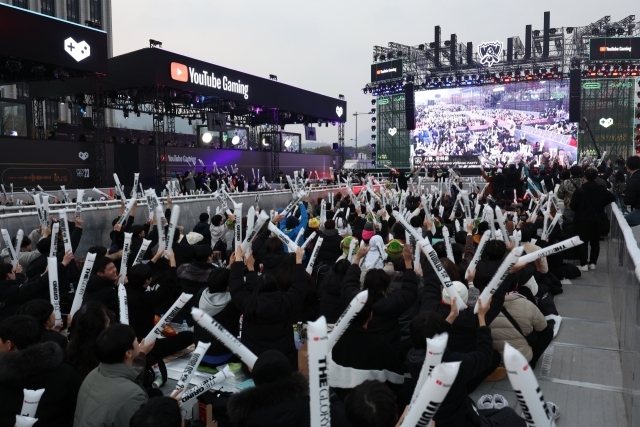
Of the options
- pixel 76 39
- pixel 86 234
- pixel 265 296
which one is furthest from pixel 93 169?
pixel 265 296

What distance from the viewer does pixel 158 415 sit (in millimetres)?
2344

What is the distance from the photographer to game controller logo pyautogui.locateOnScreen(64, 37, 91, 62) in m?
19.4

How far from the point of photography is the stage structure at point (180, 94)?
921 inches

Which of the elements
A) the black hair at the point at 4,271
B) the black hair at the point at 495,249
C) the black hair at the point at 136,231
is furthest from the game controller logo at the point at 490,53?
the black hair at the point at 4,271

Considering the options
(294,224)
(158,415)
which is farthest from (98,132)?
(158,415)

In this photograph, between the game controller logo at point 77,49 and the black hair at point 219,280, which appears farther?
the game controller logo at point 77,49

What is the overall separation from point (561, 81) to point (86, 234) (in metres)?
35.0

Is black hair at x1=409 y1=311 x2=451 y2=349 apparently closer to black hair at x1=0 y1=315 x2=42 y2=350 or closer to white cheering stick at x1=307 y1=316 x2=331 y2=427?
white cheering stick at x1=307 y1=316 x2=331 y2=427

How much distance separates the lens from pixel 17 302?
4910 mm

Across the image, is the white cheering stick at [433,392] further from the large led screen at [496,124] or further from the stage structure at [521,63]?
the stage structure at [521,63]

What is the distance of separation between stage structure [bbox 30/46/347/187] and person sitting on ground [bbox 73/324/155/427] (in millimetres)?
20510

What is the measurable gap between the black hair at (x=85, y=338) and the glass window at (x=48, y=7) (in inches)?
2254

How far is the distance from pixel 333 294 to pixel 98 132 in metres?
19.4

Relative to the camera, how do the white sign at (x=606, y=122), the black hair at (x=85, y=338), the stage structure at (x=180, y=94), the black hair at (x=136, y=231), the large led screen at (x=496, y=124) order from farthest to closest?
1. the white sign at (x=606, y=122)
2. the large led screen at (x=496, y=124)
3. the stage structure at (x=180, y=94)
4. the black hair at (x=136, y=231)
5. the black hair at (x=85, y=338)
